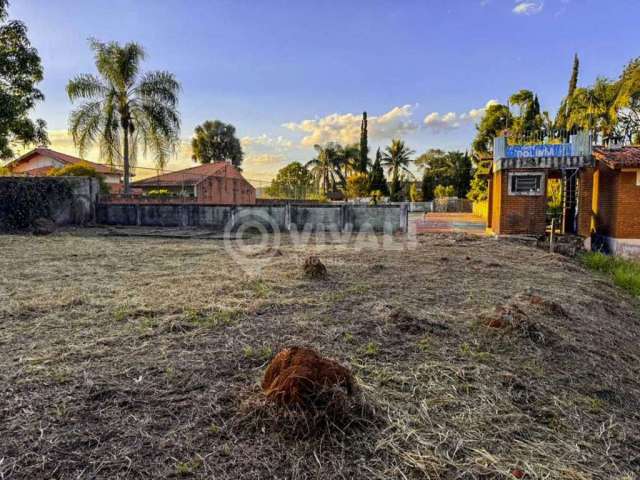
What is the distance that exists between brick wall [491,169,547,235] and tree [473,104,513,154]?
16.5 metres

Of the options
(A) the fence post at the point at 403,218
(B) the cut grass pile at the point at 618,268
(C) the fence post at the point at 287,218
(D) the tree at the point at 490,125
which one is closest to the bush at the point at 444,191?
(D) the tree at the point at 490,125

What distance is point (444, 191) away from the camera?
36344 mm

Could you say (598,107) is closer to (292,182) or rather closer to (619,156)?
(619,156)

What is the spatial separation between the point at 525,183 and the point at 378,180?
2802 cm

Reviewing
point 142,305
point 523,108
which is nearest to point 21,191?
point 142,305

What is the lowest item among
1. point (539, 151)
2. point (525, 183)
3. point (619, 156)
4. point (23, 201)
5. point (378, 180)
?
point (23, 201)

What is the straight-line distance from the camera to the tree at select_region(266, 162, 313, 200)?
105 feet

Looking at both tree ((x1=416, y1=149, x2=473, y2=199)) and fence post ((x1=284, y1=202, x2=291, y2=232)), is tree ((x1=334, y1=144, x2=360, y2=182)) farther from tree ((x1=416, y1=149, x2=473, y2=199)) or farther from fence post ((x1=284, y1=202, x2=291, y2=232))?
fence post ((x1=284, y1=202, x2=291, y2=232))

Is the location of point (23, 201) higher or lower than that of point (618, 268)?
higher

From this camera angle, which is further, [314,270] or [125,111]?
[125,111]

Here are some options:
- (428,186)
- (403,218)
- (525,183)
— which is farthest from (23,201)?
A: (428,186)

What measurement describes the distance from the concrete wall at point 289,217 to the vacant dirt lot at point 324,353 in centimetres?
881

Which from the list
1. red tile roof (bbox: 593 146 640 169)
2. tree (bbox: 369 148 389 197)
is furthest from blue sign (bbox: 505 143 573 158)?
tree (bbox: 369 148 389 197)

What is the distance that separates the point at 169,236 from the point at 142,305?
8971 millimetres
